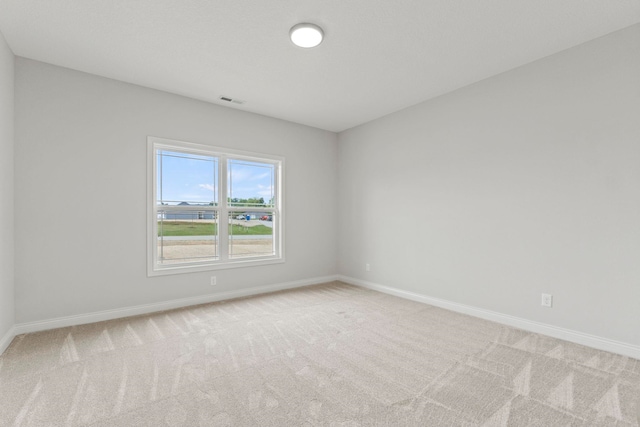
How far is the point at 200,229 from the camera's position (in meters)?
4.14

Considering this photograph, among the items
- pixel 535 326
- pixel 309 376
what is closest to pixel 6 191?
pixel 309 376

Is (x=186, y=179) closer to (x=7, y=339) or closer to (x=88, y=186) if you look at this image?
(x=88, y=186)

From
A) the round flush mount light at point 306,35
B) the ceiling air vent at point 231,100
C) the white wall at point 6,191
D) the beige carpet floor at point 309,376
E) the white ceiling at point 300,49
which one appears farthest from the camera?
the ceiling air vent at point 231,100

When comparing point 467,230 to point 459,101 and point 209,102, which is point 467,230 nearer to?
point 459,101

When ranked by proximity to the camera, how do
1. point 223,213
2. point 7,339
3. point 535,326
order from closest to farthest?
point 7,339
point 535,326
point 223,213

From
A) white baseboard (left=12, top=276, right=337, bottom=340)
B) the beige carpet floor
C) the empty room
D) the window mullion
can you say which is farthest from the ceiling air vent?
the beige carpet floor

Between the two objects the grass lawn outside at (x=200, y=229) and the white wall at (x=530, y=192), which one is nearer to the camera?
the white wall at (x=530, y=192)

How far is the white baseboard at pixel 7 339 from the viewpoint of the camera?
100 inches

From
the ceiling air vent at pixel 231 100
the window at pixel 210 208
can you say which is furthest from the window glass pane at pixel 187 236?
the ceiling air vent at pixel 231 100

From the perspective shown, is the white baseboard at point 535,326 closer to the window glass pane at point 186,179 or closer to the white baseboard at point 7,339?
the window glass pane at point 186,179

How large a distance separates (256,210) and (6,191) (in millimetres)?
2710

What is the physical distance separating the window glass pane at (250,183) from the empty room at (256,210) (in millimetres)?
36

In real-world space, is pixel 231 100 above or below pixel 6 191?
above

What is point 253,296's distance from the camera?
4.36 metres
